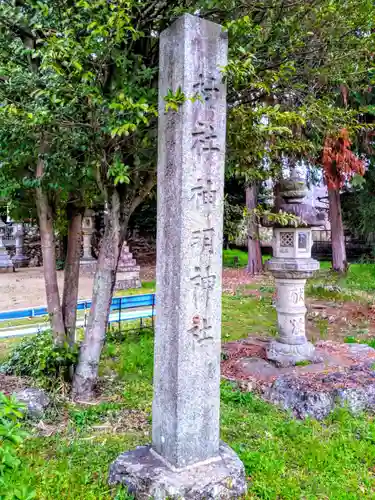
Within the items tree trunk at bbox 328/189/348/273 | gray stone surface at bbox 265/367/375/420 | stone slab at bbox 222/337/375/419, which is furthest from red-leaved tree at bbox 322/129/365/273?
gray stone surface at bbox 265/367/375/420

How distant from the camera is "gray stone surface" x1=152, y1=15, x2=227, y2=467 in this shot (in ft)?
8.51

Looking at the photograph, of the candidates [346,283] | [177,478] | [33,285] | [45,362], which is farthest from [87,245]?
[177,478]

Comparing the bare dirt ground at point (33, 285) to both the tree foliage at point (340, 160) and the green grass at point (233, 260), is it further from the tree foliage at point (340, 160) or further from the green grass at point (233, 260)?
the tree foliage at point (340, 160)

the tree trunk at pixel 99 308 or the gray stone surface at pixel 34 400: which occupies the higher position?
the tree trunk at pixel 99 308

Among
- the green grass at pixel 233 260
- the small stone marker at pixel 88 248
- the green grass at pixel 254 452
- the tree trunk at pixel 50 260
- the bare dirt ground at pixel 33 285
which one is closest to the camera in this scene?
the green grass at pixel 254 452

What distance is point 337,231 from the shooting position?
13.5m

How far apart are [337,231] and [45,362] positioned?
1139cm

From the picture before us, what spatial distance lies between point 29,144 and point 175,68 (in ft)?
6.15

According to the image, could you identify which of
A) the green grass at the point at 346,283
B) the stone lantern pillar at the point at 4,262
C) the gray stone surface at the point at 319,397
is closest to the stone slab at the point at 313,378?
the gray stone surface at the point at 319,397

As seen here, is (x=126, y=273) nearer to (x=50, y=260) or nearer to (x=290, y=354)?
(x=290, y=354)

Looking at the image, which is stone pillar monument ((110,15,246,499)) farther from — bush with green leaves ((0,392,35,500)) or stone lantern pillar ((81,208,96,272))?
stone lantern pillar ((81,208,96,272))

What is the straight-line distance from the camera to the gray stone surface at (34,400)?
3789 millimetres

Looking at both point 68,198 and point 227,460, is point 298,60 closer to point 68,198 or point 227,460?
point 68,198

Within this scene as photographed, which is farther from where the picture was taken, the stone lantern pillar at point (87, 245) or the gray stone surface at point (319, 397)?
the stone lantern pillar at point (87, 245)
